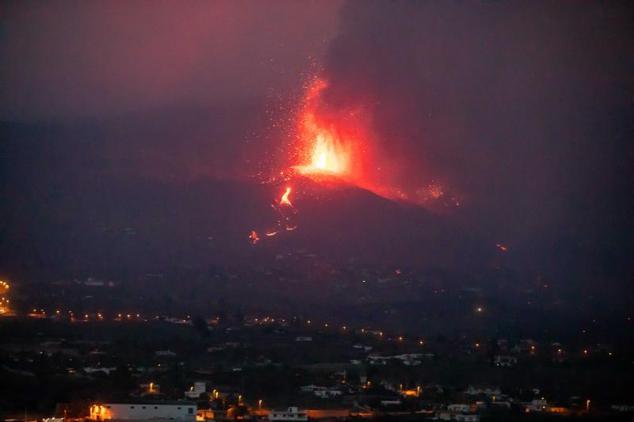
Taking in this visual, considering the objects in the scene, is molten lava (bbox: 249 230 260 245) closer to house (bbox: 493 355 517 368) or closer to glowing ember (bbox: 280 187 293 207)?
glowing ember (bbox: 280 187 293 207)

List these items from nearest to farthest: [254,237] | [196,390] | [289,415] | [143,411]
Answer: [143,411]
[289,415]
[196,390]
[254,237]

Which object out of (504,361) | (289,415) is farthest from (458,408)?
(504,361)

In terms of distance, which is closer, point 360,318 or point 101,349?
point 101,349

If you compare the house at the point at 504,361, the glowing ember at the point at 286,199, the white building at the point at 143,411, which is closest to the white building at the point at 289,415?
the white building at the point at 143,411

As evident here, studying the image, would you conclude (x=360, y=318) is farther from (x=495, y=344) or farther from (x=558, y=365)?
(x=558, y=365)

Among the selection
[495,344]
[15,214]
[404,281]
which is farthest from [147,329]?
[15,214]

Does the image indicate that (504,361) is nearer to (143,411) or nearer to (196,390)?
(196,390)

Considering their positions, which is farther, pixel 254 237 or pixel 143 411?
pixel 254 237
